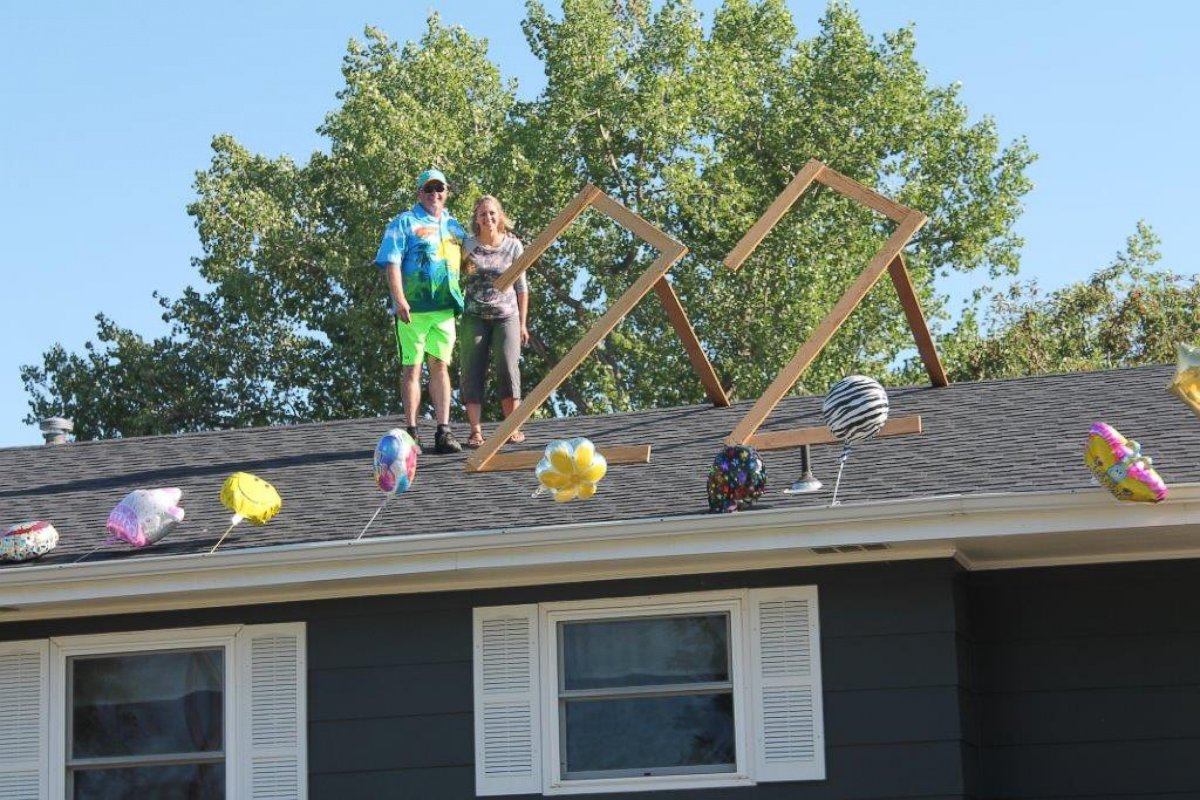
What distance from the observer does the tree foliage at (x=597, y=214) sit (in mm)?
25375

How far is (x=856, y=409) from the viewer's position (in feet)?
31.9

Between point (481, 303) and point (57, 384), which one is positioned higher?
point (57, 384)

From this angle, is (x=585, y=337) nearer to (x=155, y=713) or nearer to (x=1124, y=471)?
(x=155, y=713)

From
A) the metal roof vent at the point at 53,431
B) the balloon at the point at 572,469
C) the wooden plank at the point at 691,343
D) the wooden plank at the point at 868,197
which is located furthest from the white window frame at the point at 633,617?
the metal roof vent at the point at 53,431

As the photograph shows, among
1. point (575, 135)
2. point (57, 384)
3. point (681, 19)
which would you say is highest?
point (681, 19)

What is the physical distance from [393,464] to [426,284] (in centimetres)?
196

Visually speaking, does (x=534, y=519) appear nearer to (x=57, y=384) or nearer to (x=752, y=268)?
(x=752, y=268)

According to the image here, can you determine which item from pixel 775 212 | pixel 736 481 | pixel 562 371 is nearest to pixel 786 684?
pixel 736 481

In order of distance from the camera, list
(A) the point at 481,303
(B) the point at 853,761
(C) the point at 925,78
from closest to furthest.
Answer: (B) the point at 853,761
(A) the point at 481,303
(C) the point at 925,78

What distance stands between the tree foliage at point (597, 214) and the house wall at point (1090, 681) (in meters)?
14.5

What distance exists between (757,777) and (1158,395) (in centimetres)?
335

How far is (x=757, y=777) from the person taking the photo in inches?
353

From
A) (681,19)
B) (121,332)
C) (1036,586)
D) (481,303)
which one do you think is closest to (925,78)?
(681,19)

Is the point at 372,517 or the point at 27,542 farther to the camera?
the point at 372,517
